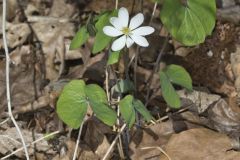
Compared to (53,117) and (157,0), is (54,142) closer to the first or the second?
(53,117)

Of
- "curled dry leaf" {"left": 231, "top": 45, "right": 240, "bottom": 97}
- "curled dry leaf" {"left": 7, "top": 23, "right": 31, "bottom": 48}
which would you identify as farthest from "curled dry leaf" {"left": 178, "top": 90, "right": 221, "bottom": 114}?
"curled dry leaf" {"left": 7, "top": 23, "right": 31, "bottom": 48}

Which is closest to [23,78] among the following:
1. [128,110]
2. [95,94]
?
[95,94]

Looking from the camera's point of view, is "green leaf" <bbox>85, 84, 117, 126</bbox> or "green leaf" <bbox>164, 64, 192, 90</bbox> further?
"green leaf" <bbox>164, 64, 192, 90</bbox>

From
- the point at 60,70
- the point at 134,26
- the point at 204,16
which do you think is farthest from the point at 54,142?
the point at 204,16

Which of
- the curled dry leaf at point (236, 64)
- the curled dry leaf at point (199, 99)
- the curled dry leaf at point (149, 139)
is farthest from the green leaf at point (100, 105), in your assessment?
the curled dry leaf at point (236, 64)

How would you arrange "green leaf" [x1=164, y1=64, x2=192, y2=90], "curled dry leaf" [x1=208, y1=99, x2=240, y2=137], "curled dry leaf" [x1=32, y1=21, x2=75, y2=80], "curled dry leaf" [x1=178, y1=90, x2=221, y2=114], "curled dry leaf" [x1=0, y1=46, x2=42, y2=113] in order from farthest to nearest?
"curled dry leaf" [x1=32, y1=21, x2=75, y2=80] < "curled dry leaf" [x1=0, y1=46, x2=42, y2=113] < "curled dry leaf" [x1=178, y1=90, x2=221, y2=114] < "curled dry leaf" [x1=208, y1=99, x2=240, y2=137] < "green leaf" [x1=164, y1=64, x2=192, y2=90]

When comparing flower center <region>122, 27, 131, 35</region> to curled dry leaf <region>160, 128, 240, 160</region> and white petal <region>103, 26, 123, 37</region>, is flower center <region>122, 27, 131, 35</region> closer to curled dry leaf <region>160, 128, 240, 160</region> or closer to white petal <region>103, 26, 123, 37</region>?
white petal <region>103, 26, 123, 37</region>
